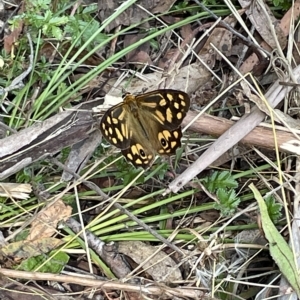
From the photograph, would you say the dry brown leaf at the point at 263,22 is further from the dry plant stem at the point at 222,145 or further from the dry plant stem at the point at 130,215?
the dry plant stem at the point at 130,215

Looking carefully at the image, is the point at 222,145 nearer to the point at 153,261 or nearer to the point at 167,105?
the point at 167,105

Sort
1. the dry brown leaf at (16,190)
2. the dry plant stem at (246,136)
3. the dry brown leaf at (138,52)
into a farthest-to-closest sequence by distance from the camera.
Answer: the dry brown leaf at (138,52)
the dry brown leaf at (16,190)
the dry plant stem at (246,136)

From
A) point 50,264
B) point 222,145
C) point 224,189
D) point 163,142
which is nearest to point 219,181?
point 224,189

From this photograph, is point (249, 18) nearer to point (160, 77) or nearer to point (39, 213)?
point (160, 77)

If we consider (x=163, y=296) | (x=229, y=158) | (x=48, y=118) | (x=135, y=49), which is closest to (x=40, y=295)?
(x=163, y=296)

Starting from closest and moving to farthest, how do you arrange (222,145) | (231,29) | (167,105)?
(167,105) → (222,145) → (231,29)

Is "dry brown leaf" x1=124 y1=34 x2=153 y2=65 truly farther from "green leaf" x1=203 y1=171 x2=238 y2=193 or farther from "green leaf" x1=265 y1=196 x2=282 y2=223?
"green leaf" x1=265 y1=196 x2=282 y2=223

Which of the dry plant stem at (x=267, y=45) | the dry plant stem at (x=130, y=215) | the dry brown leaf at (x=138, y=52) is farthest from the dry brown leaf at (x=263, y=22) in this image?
the dry plant stem at (x=130, y=215)
